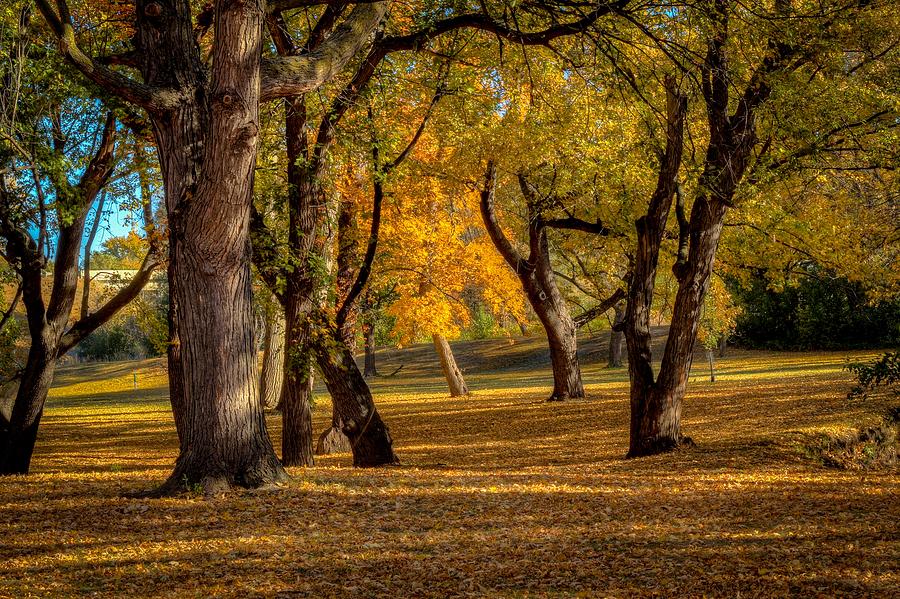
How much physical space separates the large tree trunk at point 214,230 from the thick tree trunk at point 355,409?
13.1 ft

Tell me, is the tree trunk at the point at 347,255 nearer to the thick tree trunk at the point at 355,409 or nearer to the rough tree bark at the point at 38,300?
the thick tree trunk at the point at 355,409

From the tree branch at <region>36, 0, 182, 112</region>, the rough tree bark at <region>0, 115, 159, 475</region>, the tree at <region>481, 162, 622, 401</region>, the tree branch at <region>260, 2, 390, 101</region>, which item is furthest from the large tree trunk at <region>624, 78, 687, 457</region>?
the rough tree bark at <region>0, 115, 159, 475</region>

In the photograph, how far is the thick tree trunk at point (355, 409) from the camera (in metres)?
11.5

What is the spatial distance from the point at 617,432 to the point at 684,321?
4577 millimetres

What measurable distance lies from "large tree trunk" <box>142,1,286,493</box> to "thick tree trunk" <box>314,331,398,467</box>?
3994 millimetres

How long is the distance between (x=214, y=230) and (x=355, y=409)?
5.22 m

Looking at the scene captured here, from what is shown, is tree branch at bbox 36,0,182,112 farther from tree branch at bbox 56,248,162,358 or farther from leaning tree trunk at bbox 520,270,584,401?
leaning tree trunk at bbox 520,270,584,401

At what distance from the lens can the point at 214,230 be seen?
276 inches

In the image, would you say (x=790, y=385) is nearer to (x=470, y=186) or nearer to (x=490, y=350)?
(x=470, y=186)

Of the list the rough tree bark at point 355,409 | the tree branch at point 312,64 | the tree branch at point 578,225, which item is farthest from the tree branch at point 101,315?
the tree branch at point 578,225

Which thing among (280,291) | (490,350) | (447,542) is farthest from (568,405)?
(490,350)

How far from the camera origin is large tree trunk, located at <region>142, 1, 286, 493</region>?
275 inches

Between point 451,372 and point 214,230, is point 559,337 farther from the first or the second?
point 214,230

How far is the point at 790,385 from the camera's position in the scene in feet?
68.0
